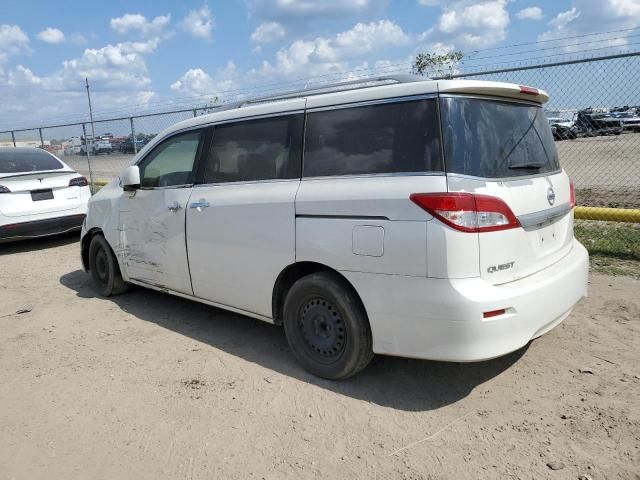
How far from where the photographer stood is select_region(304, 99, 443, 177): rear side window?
3.09m

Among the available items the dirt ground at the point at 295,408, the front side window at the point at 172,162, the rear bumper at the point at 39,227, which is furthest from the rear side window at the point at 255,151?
the rear bumper at the point at 39,227

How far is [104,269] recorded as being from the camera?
5.83 m

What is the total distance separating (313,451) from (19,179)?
705 centimetres

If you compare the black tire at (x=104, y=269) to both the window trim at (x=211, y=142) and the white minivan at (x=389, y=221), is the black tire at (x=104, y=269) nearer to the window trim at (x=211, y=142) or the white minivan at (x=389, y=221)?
the white minivan at (x=389, y=221)

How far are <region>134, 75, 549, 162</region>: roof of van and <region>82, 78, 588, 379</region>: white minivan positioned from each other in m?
0.01

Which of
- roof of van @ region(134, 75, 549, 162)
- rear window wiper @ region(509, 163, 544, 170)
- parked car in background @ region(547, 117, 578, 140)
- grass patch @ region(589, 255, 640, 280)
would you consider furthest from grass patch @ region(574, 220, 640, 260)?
rear window wiper @ region(509, 163, 544, 170)

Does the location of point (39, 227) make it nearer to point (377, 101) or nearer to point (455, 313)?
point (377, 101)

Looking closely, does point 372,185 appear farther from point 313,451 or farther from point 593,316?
point 593,316

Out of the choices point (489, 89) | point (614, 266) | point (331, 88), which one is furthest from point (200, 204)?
point (614, 266)

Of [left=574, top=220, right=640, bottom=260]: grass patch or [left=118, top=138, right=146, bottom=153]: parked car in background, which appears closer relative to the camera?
[left=574, top=220, right=640, bottom=260]: grass patch

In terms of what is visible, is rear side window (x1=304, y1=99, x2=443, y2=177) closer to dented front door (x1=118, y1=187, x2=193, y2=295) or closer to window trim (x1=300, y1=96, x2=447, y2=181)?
window trim (x1=300, y1=96, x2=447, y2=181)

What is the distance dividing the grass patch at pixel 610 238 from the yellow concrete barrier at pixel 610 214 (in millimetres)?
327

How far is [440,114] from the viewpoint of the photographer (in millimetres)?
3062

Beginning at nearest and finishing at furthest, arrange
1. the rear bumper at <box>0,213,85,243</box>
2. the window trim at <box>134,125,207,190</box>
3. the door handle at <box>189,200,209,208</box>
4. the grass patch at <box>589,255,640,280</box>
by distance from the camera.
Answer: the door handle at <box>189,200,209,208</box> < the window trim at <box>134,125,207,190</box> < the grass patch at <box>589,255,640,280</box> < the rear bumper at <box>0,213,85,243</box>
